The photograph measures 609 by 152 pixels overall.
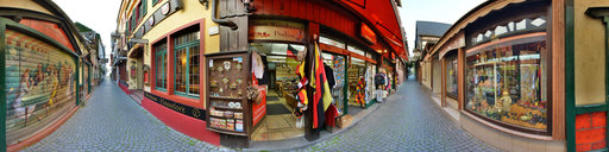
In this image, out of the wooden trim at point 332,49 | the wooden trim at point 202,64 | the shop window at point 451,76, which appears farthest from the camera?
the shop window at point 451,76

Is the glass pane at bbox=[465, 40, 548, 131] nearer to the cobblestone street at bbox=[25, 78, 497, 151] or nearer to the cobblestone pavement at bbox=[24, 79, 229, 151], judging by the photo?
the cobblestone street at bbox=[25, 78, 497, 151]

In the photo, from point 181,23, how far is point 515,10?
7716 mm

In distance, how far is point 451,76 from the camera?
791 cm

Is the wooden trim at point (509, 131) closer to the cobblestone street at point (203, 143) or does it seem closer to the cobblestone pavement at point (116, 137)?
the cobblestone street at point (203, 143)

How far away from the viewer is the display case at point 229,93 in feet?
11.1

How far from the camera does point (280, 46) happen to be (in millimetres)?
5426

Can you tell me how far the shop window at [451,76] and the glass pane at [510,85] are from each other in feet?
10.1

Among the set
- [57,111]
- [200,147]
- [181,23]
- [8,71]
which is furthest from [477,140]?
[57,111]

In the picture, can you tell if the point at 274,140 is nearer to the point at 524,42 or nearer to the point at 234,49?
the point at 234,49

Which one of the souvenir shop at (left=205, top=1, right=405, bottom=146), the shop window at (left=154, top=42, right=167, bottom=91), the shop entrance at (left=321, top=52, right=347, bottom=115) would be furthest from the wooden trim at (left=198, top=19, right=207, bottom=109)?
→ the shop entrance at (left=321, top=52, right=347, bottom=115)

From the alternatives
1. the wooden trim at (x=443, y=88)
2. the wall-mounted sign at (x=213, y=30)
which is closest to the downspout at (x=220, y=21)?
the wall-mounted sign at (x=213, y=30)

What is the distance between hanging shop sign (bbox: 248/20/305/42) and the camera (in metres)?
3.52

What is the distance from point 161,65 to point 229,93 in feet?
14.7

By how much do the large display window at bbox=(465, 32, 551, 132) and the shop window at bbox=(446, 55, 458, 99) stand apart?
10.2ft
